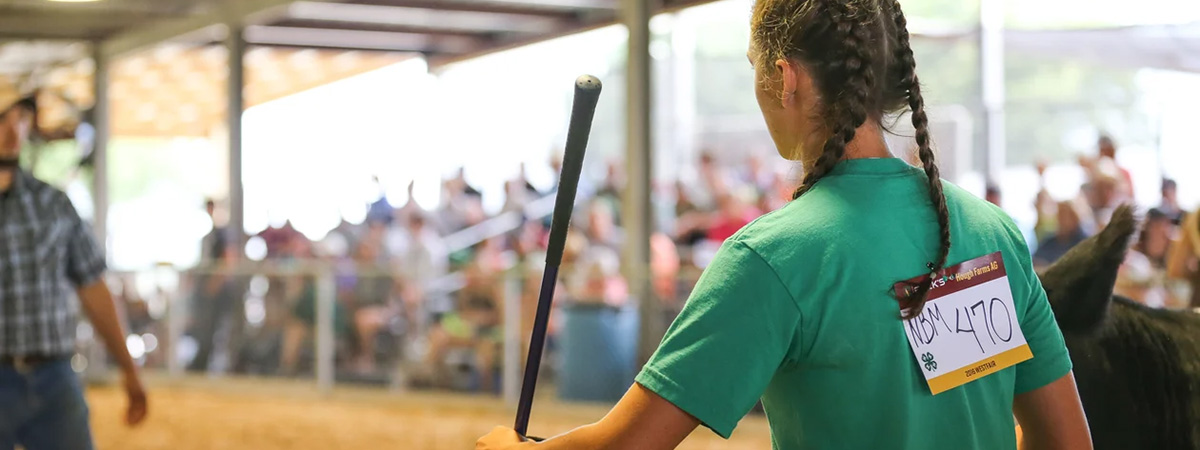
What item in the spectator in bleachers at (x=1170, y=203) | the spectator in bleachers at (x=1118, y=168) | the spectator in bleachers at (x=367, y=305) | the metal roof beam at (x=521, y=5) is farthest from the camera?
the metal roof beam at (x=521, y=5)

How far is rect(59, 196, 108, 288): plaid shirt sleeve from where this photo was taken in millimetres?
3309

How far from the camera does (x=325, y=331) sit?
9.14 m

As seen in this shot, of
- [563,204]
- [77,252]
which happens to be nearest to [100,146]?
[77,252]

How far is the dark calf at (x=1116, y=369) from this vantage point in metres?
1.67

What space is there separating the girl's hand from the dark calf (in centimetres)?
77

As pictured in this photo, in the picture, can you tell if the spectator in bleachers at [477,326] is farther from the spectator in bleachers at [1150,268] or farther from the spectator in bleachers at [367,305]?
the spectator in bleachers at [1150,268]

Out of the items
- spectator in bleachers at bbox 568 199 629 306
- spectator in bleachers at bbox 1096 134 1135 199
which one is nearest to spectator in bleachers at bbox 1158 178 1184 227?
spectator in bleachers at bbox 1096 134 1135 199

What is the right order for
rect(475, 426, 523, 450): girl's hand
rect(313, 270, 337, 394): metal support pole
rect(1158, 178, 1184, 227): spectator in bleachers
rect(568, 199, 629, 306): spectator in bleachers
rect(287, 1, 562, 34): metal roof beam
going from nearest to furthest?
rect(475, 426, 523, 450): girl's hand, rect(1158, 178, 1184, 227): spectator in bleachers, rect(568, 199, 629, 306): spectator in bleachers, rect(313, 270, 337, 394): metal support pole, rect(287, 1, 562, 34): metal roof beam

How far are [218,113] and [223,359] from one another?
817 centimetres

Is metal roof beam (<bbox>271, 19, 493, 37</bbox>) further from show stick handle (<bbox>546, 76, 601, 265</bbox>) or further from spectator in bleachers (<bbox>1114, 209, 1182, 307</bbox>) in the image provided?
show stick handle (<bbox>546, 76, 601, 265</bbox>)

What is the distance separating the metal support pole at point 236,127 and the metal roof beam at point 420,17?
1.73ft

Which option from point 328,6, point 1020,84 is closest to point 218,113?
point 328,6

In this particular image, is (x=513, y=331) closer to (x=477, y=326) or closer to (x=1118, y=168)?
(x=477, y=326)

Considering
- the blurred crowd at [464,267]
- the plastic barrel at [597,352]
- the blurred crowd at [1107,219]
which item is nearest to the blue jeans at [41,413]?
the blurred crowd at [1107,219]
